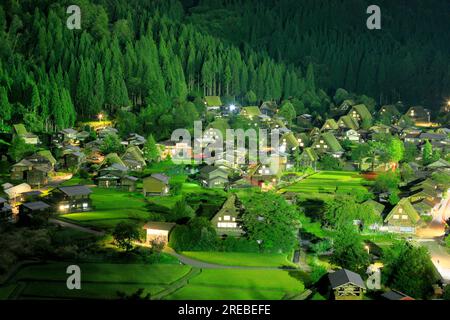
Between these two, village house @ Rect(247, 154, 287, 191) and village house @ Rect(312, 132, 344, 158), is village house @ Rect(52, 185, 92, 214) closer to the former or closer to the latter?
village house @ Rect(247, 154, 287, 191)

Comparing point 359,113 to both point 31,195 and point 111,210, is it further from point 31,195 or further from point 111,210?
point 31,195

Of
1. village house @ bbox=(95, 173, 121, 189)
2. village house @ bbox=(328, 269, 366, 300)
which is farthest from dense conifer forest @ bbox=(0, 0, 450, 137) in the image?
village house @ bbox=(328, 269, 366, 300)

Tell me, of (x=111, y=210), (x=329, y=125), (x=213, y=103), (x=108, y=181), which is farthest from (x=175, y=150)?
(x=213, y=103)

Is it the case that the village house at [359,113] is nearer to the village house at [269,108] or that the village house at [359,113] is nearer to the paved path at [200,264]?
the village house at [269,108]

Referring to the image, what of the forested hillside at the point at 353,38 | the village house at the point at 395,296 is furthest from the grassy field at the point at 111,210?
the forested hillside at the point at 353,38

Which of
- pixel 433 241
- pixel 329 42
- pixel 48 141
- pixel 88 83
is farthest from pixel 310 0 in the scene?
pixel 433 241

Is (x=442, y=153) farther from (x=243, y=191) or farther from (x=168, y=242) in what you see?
(x=168, y=242)

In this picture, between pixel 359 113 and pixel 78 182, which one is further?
pixel 359 113

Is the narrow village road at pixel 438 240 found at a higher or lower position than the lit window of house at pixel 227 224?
lower
